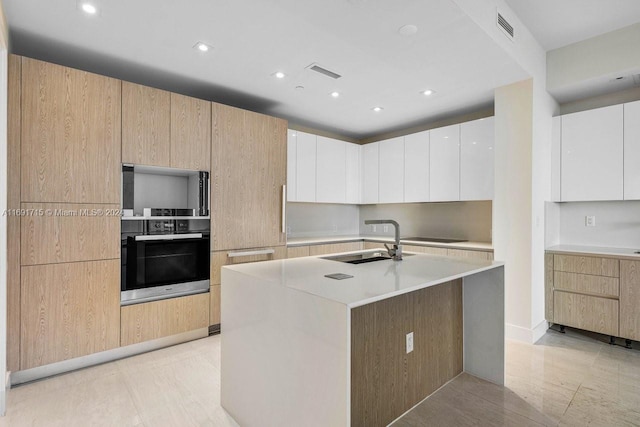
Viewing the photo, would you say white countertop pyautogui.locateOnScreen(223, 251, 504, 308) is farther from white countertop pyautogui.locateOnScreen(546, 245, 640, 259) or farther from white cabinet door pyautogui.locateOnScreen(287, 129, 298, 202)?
white cabinet door pyautogui.locateOnScreen(287, 129, 298, 202)

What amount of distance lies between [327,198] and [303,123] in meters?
1.10

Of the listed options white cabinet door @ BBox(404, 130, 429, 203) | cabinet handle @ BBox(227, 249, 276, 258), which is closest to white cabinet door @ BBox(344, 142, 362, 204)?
white cabinet door @ BBox(404, 130, 429, 203)

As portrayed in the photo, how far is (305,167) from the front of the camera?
168 inches

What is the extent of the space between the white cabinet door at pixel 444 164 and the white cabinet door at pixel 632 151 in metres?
1.45

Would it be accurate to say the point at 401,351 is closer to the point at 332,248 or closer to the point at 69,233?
the point at 332,248

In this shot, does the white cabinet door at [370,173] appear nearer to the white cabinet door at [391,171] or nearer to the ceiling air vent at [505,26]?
the white cabinet door at [391,171]

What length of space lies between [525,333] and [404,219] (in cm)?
222

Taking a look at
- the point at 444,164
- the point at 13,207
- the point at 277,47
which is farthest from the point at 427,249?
the point at 13,207

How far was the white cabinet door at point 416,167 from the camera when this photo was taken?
4.20 m

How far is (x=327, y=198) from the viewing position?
4.55 metres

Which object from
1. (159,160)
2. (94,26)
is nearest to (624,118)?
(159,160)

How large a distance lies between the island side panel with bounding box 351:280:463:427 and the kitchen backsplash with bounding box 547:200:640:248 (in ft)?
6.83

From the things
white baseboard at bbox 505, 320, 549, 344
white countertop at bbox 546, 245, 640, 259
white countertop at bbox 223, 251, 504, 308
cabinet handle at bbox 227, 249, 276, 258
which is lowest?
white baseboard at bbox 505, 320, 549, 344

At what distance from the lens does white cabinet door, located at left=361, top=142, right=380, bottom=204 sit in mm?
4820
